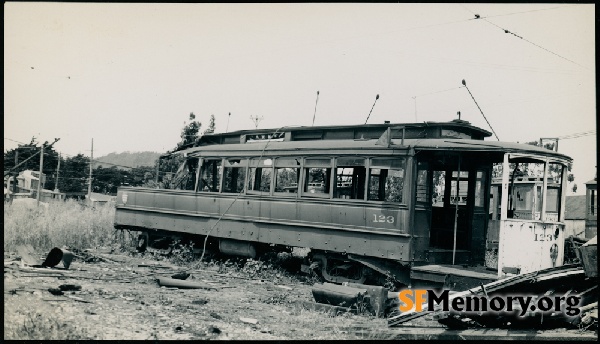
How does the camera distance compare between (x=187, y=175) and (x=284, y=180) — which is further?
(x=187, y=175)

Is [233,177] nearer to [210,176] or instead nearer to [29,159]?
[210,176]

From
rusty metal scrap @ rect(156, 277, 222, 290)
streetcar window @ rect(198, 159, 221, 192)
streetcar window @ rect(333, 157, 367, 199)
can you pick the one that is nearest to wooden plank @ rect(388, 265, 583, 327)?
streetcar window @ rect(333, 157, 367, 199)

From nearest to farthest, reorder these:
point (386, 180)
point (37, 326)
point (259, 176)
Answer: point (37, 326)
point (386, 180)
point (259, 176)

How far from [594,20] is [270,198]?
7009 mm

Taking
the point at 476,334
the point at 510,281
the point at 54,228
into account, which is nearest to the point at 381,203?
the point at 510,281

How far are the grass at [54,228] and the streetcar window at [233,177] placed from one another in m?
4.22

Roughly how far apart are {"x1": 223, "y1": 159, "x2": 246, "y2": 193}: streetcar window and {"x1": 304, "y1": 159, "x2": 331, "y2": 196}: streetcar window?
2.06 meters

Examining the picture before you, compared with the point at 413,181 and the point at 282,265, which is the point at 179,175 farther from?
the point at 413,181

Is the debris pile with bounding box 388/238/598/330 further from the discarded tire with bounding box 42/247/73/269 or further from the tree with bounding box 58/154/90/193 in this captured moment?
the tree with bounding box 58/154/90/193

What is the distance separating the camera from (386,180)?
10.7 metres

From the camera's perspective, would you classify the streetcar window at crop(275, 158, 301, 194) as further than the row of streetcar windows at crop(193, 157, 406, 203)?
Yes

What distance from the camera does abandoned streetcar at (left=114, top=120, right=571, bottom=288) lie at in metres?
9.67

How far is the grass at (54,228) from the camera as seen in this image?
12.7 m

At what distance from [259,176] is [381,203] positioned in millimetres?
3350
